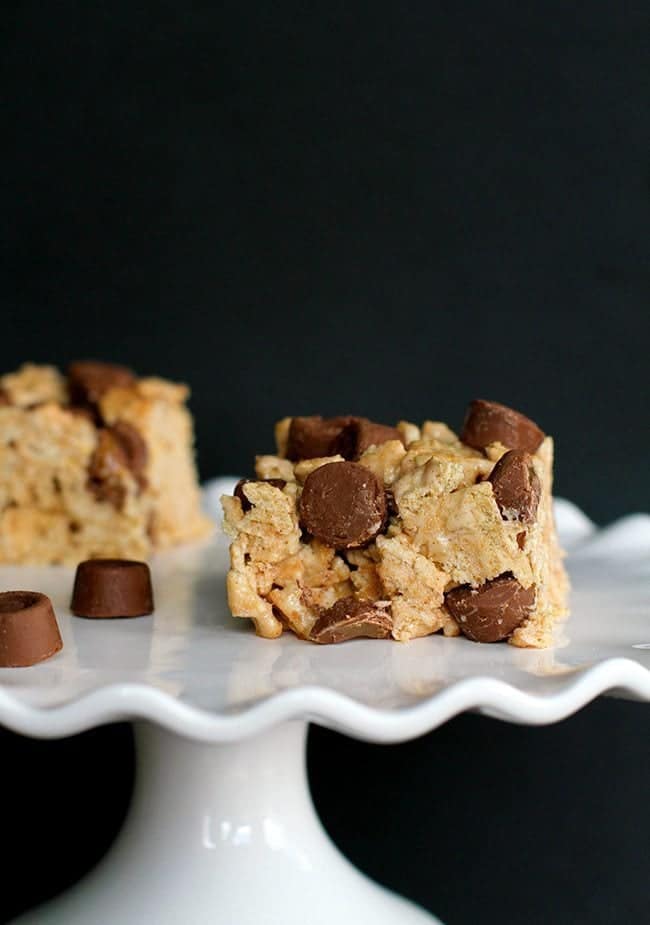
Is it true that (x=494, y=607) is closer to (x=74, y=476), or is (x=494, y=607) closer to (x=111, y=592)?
(x=111, y=592)

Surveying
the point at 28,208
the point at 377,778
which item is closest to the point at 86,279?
the point at 28,208

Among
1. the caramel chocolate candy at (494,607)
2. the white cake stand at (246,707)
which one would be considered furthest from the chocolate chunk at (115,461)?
the caramel chocolate candy at (494,607)

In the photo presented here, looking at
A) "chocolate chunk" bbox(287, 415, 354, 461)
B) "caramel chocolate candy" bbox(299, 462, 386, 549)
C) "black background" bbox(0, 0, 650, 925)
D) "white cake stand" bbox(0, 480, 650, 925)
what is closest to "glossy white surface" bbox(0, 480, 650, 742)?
"white cake stand" bbox(0, 480, 650, 925)

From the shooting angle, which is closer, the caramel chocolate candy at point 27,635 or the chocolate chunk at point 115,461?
the caramel chocolate candy at point 27,635

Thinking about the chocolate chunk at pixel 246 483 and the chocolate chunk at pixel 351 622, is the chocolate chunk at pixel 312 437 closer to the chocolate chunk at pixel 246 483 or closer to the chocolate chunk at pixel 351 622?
the chocolate chunk at pixel 246 483

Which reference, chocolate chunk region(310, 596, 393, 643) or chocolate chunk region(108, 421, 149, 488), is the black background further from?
chocolate chunk region(310, 596, 393, 643)
